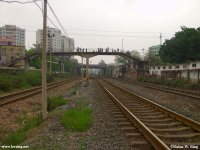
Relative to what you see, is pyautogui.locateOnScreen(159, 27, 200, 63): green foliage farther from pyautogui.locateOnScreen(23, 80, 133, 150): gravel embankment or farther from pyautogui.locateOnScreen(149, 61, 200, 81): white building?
pyautogui.locateOnScreen(23, 80, 133, 150): gravel embankment

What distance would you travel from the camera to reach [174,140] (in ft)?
29.9

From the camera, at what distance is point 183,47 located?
248 feet

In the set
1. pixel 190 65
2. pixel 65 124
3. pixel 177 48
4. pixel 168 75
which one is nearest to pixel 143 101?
pixel 65 124

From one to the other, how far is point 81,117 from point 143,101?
7561 mm

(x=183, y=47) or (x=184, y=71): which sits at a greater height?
(x=183, y=47)

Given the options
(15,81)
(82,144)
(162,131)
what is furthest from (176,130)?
(15,81)

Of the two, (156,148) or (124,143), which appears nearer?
(156,148)

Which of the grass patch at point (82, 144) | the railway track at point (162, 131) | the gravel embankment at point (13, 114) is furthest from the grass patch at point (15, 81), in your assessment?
the grass patch at point (82, 144)

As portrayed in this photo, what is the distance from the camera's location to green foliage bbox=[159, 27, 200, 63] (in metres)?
72.4

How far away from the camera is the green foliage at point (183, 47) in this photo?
72.4m

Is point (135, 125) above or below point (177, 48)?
below

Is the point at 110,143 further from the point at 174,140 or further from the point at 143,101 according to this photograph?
the point at 143,101

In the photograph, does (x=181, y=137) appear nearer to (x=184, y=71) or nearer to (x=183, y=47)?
(x=184, y=71)

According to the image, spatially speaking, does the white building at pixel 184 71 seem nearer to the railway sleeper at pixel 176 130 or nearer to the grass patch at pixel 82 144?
the railway sleeper at pixel 176 130
